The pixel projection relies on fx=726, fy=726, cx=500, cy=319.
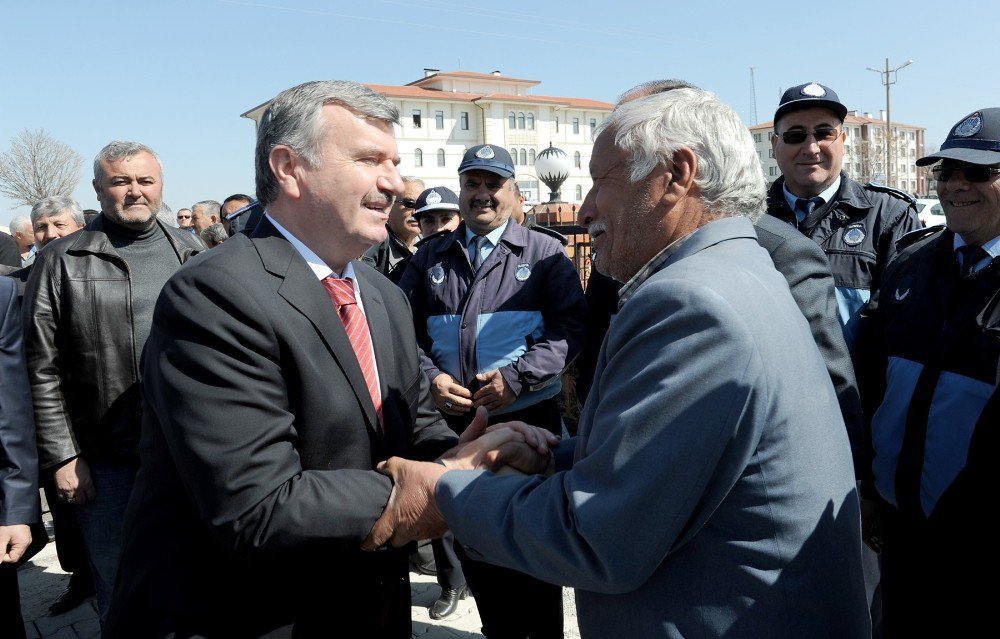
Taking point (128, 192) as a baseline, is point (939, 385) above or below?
below

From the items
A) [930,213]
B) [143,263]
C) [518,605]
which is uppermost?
[930,213]

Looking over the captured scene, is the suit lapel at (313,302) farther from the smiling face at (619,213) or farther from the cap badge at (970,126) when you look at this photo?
the cap badge at (970,126)

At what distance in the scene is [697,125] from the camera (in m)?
1.79

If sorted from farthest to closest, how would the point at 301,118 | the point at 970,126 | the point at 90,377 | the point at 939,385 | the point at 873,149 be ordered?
the point at 873,149
the point at 90,377
the point at 970,126
the point at 939,385
the point at 301,118

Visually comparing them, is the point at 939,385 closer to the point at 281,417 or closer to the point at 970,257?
the point at 970,257

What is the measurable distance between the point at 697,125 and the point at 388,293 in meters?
1.23

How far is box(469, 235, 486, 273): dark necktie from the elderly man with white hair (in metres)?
2.68

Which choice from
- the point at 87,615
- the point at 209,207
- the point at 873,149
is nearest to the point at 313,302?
the point at 87,615

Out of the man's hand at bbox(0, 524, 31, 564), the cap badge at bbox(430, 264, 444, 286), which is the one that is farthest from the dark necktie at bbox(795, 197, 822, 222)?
the man's hand at bbox(0, 524, 31, 564)

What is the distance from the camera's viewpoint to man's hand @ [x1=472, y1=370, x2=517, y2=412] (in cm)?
403

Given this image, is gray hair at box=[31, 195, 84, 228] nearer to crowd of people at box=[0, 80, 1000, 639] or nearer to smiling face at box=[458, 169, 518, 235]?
crowd of people at box=[0, 80, 1000, 639]

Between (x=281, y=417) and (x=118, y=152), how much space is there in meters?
3.23

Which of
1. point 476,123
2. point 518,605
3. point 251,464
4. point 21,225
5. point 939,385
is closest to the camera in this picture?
point 251,464

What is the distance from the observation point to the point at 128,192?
4.07 meters
